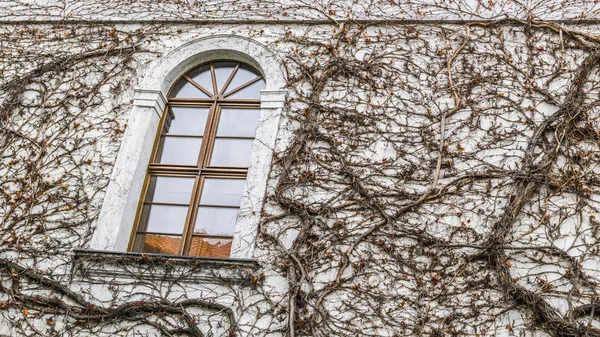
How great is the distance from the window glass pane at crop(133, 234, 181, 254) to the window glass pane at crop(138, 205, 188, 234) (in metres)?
0.06

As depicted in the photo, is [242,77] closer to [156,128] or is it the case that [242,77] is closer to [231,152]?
[231,152]

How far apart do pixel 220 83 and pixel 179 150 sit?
2.76 feet

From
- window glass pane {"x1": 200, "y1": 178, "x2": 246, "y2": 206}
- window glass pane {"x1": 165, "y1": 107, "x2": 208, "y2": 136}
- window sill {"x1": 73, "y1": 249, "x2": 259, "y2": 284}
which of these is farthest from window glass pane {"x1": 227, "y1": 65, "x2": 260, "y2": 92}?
window sill {"x1": 73, "y1": 249, "x2": 259, "y2": 284}

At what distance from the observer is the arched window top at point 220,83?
704 centimetres

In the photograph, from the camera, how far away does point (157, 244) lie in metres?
6.37

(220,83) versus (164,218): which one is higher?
(220,83)

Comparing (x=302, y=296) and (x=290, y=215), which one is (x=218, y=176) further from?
(x=302, y=296)

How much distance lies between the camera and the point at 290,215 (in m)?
6.11

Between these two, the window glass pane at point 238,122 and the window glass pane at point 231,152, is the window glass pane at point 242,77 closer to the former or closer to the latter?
the window glass pane at point 238,122

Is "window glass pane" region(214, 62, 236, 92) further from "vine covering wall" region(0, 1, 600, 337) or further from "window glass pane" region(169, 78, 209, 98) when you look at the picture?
"vine covering wall" region(0, 1, 600, 337)

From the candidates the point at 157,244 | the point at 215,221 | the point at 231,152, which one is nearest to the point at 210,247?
the point at 215,221

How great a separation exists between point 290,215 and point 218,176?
90 cm

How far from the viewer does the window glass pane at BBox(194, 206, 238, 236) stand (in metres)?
6.34

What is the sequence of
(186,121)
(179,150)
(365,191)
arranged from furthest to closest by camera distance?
1. (186,121)
2. (179,150)
3. (365,191)
